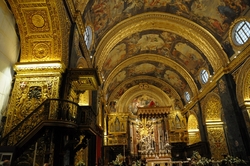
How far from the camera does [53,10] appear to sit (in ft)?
23.6

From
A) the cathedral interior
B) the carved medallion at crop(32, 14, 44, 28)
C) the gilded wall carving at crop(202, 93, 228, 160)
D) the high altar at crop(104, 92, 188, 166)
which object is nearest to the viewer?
the cathedral interior

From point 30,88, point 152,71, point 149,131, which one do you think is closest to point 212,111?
point 149,131

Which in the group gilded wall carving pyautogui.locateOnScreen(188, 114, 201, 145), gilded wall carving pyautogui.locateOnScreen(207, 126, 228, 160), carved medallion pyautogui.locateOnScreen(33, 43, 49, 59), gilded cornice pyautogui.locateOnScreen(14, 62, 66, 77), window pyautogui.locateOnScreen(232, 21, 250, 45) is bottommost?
gilded wall carving pyautogui.locateOnScreen(207, 126, 228, 160)

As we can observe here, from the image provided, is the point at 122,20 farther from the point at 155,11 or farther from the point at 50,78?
the point at 50,78

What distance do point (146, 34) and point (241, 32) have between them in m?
7.12

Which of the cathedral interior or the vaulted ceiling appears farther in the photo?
the vaulted ceiling

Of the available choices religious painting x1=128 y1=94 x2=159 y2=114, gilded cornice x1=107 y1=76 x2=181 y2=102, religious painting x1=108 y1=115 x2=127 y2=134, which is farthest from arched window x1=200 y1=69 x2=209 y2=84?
religious painting x1=108 y1=115 x2=127 y2=134

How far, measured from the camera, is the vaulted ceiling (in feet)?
24.7

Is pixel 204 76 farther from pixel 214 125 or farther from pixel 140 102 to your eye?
pixel 140 102

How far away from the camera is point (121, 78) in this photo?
21359 mm

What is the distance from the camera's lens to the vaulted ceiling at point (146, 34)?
7543 mm

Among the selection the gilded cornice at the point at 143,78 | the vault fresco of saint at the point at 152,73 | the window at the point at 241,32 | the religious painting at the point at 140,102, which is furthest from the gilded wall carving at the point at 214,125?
the religious painting at the point at 140,102

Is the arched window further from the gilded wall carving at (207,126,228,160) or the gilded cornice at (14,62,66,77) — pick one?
the gilded cornice at (14,62,66,77)

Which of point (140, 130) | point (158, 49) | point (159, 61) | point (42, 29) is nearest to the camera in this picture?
point (42, 29)
